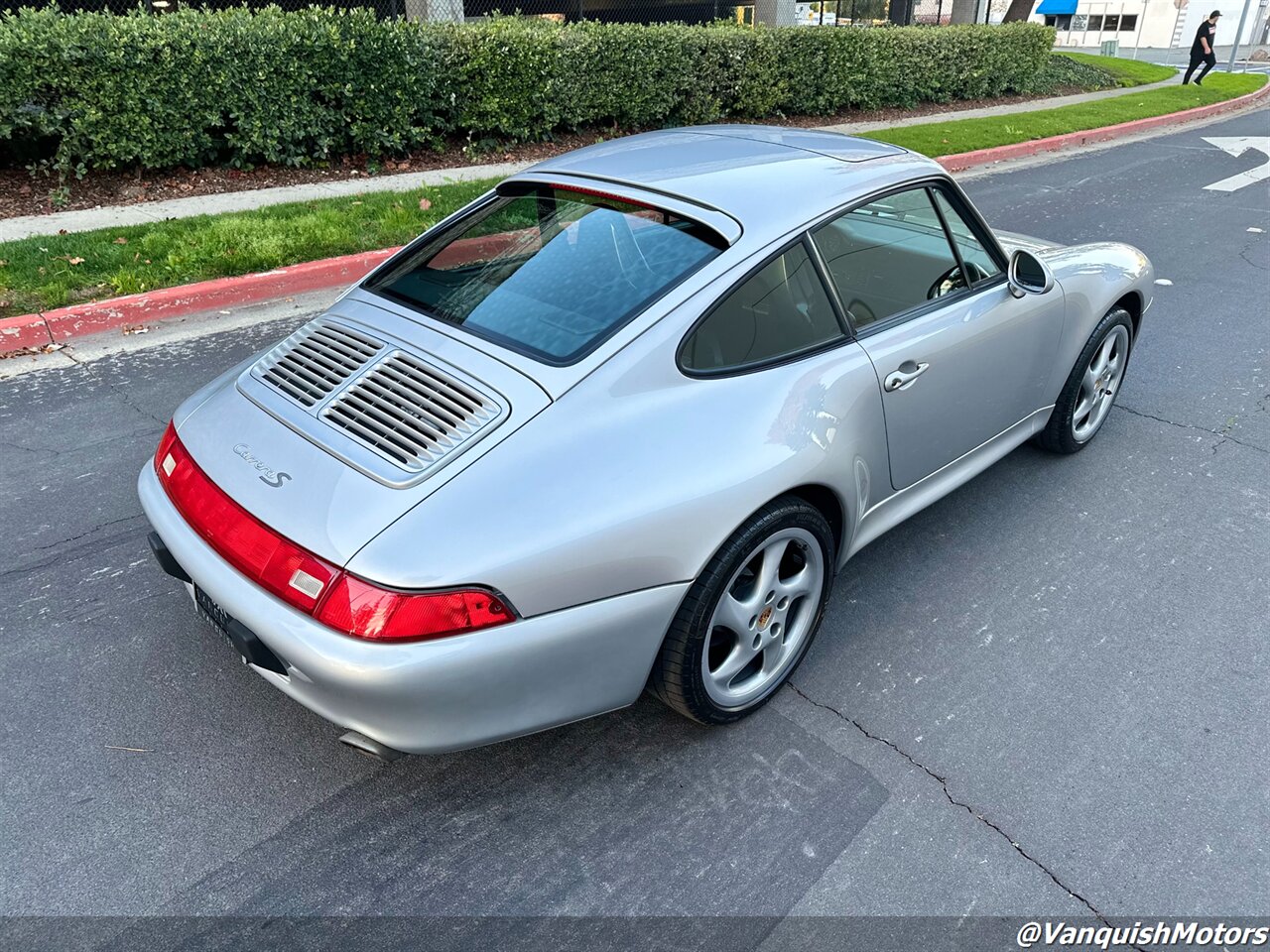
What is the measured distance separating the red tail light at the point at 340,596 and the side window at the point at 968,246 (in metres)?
2.30

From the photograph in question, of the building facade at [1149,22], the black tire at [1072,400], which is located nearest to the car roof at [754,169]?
the black tire at [1072,400]

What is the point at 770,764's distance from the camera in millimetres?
2732

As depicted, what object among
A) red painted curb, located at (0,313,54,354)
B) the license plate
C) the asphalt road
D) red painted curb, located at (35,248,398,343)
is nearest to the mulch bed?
red painted curb, located at (35,248,398,343)

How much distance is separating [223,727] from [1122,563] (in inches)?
132

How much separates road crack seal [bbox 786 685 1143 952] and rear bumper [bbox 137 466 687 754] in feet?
2.58

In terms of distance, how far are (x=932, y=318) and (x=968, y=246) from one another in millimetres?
480

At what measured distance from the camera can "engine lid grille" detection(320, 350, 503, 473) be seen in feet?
7.73

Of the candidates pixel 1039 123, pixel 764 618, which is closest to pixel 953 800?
pixel 764 618

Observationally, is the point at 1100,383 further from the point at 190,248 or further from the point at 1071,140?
the point at 1071,140

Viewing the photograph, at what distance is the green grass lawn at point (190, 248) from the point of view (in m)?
6.02

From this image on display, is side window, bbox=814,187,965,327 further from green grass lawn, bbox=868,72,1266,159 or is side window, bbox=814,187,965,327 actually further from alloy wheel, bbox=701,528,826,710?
Answer: green grass lawn, bbox=868,72,1266,159

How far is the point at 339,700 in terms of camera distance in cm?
218

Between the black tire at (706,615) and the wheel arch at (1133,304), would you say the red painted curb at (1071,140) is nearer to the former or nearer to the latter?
the wheel arch at (1133,304)

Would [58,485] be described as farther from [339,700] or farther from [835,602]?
[835,602]
